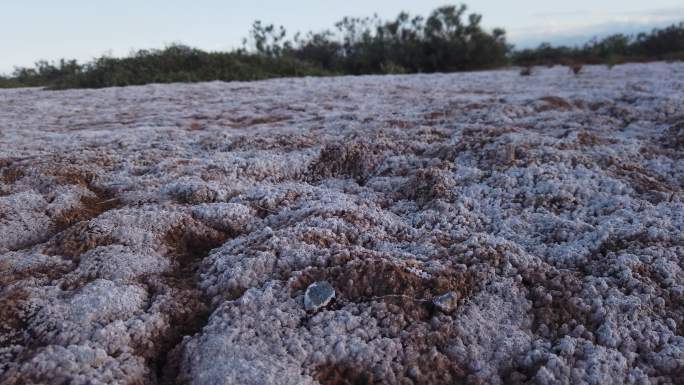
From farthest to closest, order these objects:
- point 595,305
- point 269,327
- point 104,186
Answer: point 104,186
point 595,305
point 269,327

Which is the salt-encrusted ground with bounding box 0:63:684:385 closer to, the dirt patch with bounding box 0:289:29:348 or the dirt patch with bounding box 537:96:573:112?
the dirt patch with bounding box 0:289:29:348

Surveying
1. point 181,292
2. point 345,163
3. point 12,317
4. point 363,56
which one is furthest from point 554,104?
point 363,56

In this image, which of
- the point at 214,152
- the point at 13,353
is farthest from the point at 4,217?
the point at 214,152

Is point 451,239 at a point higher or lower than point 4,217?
lower

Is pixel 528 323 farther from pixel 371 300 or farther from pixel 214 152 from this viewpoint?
pixel 214 152

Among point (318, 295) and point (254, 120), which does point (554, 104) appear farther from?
point (318, 295)
